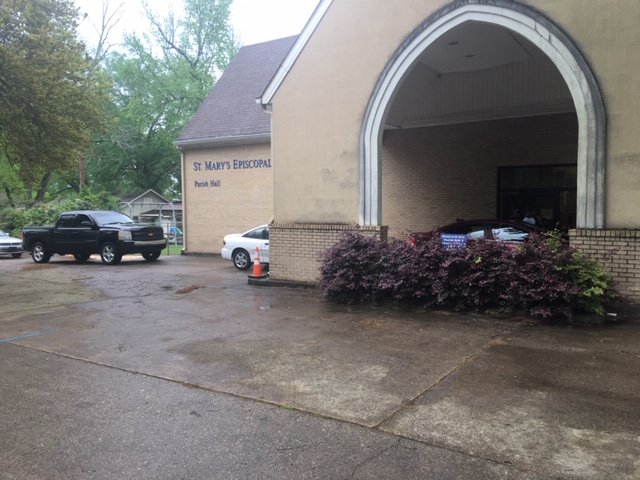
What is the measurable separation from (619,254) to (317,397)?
5.59 m

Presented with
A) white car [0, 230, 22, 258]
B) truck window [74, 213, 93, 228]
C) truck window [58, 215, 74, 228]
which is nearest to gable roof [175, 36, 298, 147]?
truck window [74, 213, 93, 228]

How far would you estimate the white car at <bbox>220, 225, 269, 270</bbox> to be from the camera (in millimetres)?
15234

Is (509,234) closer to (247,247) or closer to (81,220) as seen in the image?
(247,247)

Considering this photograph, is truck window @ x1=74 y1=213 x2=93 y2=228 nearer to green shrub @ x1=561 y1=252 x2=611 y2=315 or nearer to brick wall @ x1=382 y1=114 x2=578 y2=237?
brick wall @ x1=382 y1=114 x2=578 y2=237

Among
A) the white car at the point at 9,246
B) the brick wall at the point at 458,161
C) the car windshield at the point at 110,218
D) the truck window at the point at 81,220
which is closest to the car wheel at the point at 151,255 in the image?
the car windshield at the point at 110,218

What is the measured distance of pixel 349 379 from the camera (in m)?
5.39

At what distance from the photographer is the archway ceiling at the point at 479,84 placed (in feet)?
37.6

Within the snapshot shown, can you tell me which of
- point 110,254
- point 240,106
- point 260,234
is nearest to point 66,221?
point 110,254

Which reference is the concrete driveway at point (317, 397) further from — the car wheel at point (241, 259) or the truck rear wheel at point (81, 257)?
the truck rear wheel at point (81, 257)

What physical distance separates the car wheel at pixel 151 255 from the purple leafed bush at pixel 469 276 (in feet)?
37.0

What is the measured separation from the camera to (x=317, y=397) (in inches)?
192

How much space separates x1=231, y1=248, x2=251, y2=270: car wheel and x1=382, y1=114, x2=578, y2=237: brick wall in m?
4.48

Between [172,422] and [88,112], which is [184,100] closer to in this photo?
[88,112]

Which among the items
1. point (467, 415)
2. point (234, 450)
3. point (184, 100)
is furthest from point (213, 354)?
point (184, 100)
